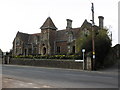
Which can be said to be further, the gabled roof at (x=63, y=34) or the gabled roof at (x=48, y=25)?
the gabled roof at (x=48, y=25)

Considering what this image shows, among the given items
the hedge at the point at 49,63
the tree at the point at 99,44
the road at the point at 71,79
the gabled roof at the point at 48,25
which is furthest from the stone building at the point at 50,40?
the road at the point at 71,79

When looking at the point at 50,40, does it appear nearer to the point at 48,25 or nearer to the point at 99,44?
the point at 48,25

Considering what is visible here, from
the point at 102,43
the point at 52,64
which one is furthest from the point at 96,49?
the point at 52,64

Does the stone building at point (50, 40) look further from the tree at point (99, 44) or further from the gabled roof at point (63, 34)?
the tree at point (99, 44)

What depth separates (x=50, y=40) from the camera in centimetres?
5188

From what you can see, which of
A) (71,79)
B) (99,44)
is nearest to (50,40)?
(99,44)

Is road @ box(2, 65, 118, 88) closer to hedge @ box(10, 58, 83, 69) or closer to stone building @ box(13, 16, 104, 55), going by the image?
hedge @ box(10, 58, 83, 69)

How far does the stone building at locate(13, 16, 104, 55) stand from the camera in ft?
157

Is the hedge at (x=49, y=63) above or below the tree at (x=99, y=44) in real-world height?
below

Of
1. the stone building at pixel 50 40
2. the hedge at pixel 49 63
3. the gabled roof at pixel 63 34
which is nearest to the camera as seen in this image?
the hedge at pixel 49 63

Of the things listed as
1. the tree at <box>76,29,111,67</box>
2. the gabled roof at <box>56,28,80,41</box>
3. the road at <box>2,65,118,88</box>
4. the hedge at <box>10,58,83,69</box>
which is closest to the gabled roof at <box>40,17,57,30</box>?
the gabled roof at <box>56,28,80,41</box>

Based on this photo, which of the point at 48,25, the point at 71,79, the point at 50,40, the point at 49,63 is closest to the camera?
the point at 71,79

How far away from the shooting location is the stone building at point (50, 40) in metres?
47.9

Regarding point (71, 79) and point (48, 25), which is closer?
point (71, 79)
